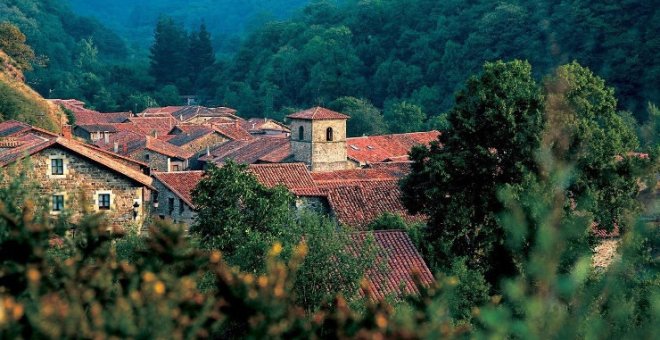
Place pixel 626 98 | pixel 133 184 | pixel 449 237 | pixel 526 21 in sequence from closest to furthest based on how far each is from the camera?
pixel 449 237, pixel 133 184, pixel 626 98, pixel 526 21

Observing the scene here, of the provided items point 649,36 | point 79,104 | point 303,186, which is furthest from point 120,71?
point 303,186

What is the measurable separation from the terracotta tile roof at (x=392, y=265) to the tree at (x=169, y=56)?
91.6 meters

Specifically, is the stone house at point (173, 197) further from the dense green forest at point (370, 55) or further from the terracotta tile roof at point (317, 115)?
the dense green forest at point (370, 55)

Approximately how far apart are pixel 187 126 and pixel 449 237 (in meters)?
46.1

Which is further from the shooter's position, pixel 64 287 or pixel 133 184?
pixel 133 184

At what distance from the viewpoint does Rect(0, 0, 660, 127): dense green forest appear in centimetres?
6569

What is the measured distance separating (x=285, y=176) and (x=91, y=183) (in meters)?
7.82

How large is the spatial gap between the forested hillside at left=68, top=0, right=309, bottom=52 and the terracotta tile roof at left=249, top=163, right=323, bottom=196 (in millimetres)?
128270

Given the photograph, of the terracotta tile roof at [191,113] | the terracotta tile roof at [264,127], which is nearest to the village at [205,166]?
the terracotta tile roof at [264,127]

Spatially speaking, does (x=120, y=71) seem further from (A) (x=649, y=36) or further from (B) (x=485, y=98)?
(B) (x=485, y=98)

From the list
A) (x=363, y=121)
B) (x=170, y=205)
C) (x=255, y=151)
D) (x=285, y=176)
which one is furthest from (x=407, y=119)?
(x=170, y=205)

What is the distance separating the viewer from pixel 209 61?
112812 mm

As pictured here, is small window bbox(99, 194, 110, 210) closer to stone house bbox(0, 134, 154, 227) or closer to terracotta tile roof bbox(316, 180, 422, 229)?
stone house bbox(0, 134, 154, 227)

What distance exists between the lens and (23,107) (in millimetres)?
46094
